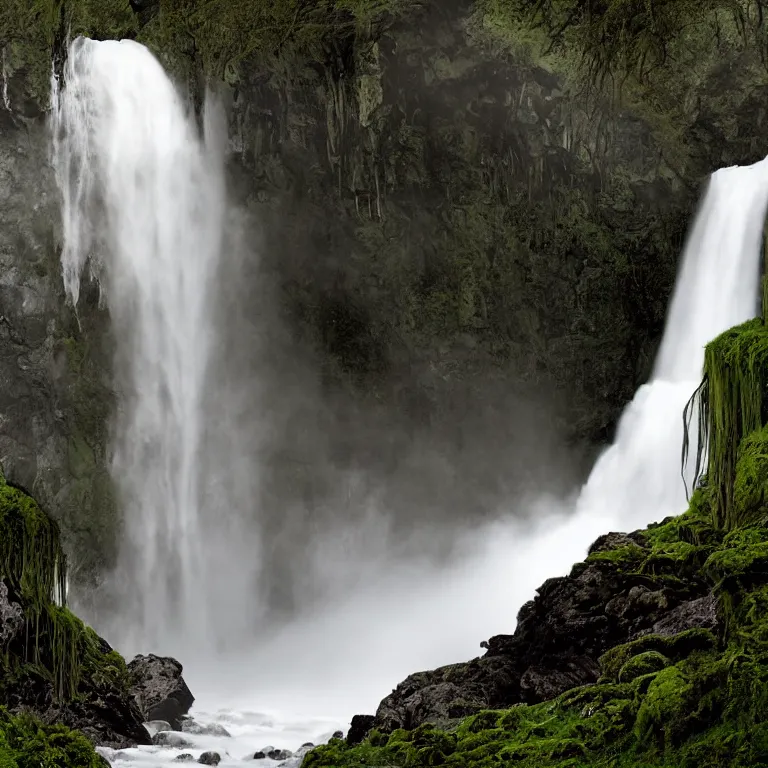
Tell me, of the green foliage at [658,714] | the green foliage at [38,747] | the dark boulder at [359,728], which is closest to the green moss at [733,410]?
the green foliage at [658,714]

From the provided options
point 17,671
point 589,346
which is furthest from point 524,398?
point 17,671

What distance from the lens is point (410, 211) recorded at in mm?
32812

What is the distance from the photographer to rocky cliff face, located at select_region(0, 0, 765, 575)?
1198 inches

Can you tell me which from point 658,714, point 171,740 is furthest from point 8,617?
point 658,714

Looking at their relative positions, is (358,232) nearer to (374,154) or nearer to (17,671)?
(374,154)

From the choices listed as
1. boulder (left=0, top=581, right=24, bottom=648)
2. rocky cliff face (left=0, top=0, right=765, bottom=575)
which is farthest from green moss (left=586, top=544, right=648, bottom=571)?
rocky cliff face (left=0, top=0, right=765, bottom=575)

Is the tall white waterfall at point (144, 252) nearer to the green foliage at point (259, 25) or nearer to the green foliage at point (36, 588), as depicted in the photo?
the green foliage at point (259, 25)

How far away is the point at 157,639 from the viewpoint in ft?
98.9

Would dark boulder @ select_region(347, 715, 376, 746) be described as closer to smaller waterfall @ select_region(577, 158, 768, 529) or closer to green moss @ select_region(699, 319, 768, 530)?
green moss @ select_region(699, 319, 768, 530)

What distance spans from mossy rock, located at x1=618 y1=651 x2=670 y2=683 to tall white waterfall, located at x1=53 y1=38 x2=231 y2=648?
70.9 ft

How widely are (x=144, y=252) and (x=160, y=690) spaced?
15138 mm

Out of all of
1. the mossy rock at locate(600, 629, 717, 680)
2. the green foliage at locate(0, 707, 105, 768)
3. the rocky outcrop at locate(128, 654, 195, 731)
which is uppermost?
the rocky outcrop at locate(128, 654, 195, 731)

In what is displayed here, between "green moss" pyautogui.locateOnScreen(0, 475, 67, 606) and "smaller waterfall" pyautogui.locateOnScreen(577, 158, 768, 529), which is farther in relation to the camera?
"smaller waterfall" pyautogui.locateOnScreen(577, 158, 768, 529)

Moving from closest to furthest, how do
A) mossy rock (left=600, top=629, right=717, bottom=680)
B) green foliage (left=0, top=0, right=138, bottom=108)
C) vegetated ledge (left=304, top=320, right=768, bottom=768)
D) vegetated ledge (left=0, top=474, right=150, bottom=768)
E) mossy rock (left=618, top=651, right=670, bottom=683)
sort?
vegetated ledge (left=304, top=320, right=768, bottom=768) → mossy rock (left=600, top=629, right=717, bottom=680) → mossy rock (left=618, top=651, right=670, bottom=683) → vegetated ledge (left=0, top=474, right=150, bottom=768) → green foliage (left=0, top=0, right=138, bottom=108)
